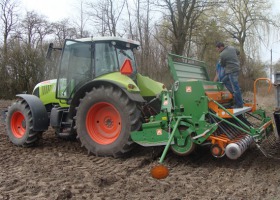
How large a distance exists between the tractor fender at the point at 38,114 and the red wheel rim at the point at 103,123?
117 cm

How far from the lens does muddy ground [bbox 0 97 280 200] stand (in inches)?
153

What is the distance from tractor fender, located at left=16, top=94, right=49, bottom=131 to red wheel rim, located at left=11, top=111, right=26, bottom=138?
570mm

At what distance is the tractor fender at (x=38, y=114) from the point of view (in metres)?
6.55

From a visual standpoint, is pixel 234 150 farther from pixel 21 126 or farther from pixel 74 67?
pixel 21 126

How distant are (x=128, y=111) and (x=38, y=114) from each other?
6.87ft

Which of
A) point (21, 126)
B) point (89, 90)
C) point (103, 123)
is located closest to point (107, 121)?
point (103, 123)

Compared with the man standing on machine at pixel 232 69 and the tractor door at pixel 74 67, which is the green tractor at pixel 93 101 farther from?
the man standing on machine at pixel 232 69

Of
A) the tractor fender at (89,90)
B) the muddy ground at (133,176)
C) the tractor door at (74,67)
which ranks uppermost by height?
the tractor door at (74,67)

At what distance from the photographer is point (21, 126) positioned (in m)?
7.15

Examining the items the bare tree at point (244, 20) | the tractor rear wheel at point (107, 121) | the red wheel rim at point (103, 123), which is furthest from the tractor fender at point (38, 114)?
the bare tree at point (244, 20)

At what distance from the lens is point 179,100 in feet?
17.7

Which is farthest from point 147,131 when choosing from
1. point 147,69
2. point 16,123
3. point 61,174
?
point 147,69

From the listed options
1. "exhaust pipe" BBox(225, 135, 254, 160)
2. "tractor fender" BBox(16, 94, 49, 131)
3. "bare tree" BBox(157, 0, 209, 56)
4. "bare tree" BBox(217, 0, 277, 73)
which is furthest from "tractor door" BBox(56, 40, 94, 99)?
"bare tree" BBox(217, 0, 277, 73)

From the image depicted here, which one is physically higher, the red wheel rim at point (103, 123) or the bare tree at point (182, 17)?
the bare tree at point (182, 17)
